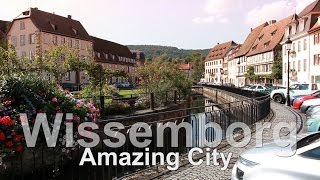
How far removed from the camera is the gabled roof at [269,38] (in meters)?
69.0

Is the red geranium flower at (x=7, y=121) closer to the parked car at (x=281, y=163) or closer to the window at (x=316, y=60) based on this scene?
the parked car at (x=281, y=163)

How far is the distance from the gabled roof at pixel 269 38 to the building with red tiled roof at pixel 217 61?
34.0 m

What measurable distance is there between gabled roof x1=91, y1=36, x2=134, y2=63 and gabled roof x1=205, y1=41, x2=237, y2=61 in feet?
120

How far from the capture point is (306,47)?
49844 mm

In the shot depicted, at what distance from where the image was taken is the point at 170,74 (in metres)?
36.4

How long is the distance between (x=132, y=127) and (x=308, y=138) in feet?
11.5

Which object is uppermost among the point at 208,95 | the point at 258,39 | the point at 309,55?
Result: the point at 258,39

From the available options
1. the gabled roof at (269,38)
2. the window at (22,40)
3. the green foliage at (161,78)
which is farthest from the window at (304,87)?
the window at (22,40)

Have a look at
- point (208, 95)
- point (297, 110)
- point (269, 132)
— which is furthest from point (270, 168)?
point (208, 95)

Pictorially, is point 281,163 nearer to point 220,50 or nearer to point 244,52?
point 244,52

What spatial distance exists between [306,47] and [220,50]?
75.1m

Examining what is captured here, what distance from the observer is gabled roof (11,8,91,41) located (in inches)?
2449

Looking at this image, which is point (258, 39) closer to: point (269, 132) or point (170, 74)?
point (170, 74)

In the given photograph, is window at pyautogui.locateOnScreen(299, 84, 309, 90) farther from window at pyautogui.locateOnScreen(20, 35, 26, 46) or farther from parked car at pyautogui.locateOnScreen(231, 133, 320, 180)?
window at pyautogui.locateOnScreen(20, 35, 26, 46)
